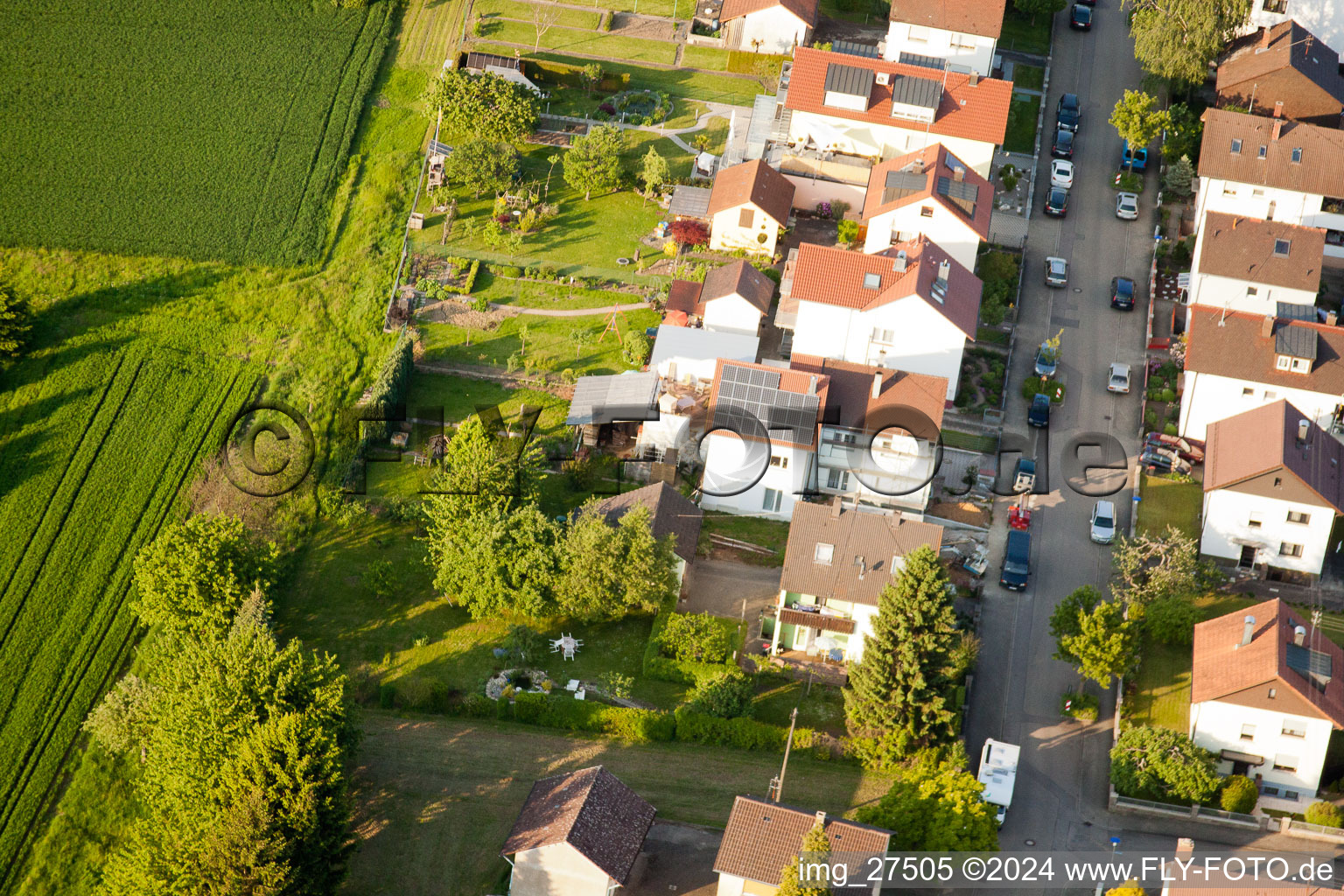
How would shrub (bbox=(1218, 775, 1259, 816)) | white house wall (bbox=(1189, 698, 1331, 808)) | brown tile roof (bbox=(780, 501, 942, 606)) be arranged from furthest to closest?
brown tile roof (bbox=(780, 501, 942, 606))
white house wall (bbox=(1189, 698, 1331, 808))
shrub (bbox=(1218, 775, 1259, 816))

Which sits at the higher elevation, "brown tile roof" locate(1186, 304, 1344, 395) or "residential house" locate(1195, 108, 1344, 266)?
"residential house" locate(1195, 108, 1344, 266)

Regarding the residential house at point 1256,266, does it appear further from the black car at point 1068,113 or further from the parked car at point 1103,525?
the black car at point 1068,113

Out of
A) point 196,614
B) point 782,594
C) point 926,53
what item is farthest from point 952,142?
point 196,614

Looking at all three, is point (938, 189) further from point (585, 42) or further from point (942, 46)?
point (585, 42)

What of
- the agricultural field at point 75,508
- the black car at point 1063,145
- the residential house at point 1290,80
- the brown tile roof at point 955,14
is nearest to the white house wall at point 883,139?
the black car at point 1063,145

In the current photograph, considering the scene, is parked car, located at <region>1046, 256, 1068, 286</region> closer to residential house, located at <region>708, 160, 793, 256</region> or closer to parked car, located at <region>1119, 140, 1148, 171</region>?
parked car, located at <region>1119, 140, 1148, 171</region>

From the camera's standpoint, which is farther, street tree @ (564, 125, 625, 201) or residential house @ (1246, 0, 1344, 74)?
residential house @ (1246, 0, 1344, 74)

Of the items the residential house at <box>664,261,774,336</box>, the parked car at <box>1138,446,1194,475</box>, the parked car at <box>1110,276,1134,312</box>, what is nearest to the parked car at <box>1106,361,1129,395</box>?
the parked car at <box>1138,446,1194,475</box>

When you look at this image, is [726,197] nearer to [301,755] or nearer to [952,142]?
[952,142]
